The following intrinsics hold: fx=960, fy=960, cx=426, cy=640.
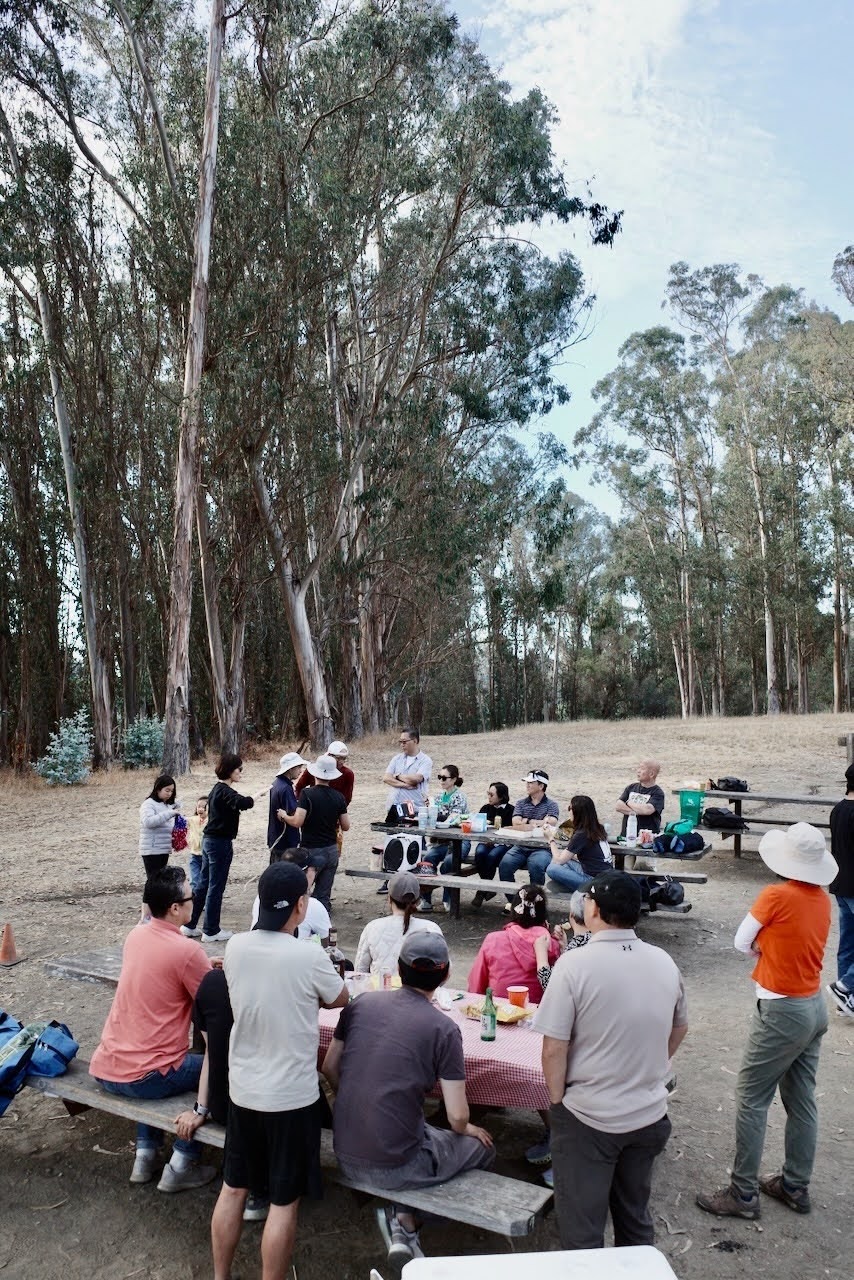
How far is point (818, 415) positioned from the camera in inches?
1459

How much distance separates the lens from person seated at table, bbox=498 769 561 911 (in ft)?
27.0

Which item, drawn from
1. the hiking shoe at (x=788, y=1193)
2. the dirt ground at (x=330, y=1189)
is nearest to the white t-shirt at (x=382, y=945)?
the dirt ground at (x=330, y=1189)

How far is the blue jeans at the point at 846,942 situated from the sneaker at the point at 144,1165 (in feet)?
13.8

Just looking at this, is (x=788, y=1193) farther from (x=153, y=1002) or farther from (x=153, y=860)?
(x=153, y=860)

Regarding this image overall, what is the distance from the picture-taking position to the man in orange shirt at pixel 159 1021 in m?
4.04

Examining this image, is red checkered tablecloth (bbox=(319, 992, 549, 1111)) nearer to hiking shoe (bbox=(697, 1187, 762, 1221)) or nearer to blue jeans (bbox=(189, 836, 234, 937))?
hiking shoe (bbox=(697, 1187, 762, 1221))

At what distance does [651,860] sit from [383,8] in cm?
2014

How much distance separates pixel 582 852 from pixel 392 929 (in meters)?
2.90

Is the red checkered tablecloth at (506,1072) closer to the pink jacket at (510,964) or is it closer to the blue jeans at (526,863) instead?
the pink jacket at (510,964)

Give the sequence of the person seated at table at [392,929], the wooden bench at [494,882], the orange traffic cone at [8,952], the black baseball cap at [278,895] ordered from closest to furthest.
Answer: the black baseball cap at [278,895]
the person seated at table at [392,929]
the orange traffic cone at [8,952]
the wooden bench at [494,882]

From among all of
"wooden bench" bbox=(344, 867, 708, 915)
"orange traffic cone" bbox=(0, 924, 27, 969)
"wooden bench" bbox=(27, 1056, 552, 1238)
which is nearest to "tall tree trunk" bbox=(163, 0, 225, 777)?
"wooden bench" bbox=(344, 867, 708, 915)

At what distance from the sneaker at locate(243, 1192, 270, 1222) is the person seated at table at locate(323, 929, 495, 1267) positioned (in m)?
0.64

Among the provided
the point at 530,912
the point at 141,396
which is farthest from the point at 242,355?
the point at 530,912

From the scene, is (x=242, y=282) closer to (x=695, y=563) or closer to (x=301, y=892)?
(x=301, y=892)
